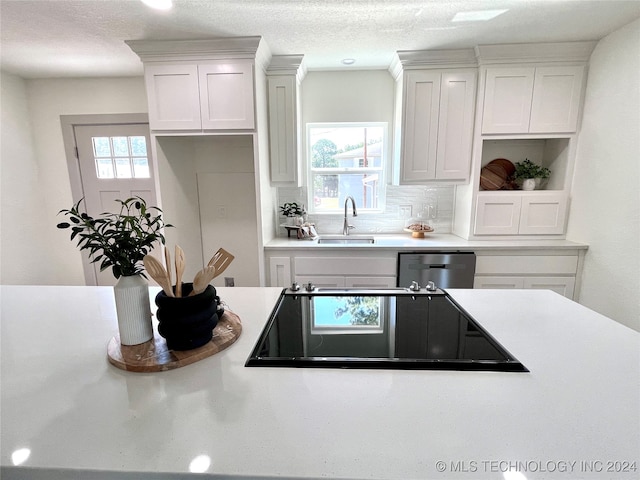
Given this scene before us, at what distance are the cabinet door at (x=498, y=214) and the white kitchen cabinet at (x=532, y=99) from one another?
0.56 metres

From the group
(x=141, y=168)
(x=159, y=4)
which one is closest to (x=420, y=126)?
(x=159, y=4)

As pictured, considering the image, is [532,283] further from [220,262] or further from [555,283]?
[220,262]

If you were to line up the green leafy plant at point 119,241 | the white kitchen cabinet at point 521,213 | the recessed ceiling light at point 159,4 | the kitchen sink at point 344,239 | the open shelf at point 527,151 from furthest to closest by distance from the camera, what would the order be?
the kitchen sink at point 344,239 < the open shelf at point 527,151 < the white kitchen cabinet at point 521,213 < the recessed ceiling light at point 159,4 < the green leafy plant at point 119,241

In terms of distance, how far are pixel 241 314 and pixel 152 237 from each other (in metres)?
0.46

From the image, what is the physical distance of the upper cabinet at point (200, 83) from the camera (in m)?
2.34

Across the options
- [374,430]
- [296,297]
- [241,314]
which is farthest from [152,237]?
[374,430]

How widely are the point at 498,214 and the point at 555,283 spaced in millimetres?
721

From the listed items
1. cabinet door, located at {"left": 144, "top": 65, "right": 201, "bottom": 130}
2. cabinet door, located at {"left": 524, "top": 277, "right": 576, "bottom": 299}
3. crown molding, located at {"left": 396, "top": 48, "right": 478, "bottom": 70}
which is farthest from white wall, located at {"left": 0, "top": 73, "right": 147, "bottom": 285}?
cabinet door, located at {"left": 524, "top": 277, "right": 576, "bottom": 299}

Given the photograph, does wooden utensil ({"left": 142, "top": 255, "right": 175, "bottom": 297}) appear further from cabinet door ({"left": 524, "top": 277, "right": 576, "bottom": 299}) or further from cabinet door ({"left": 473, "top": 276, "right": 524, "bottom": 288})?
cabinet door ({"left": 524, "top": 277, "right": 576, "bottom": 299})

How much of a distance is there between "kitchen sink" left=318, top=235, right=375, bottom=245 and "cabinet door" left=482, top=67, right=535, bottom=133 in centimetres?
137

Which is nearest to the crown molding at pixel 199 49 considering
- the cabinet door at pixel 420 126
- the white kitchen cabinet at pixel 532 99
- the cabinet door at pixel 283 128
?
the cabinet door at pixel 283 128

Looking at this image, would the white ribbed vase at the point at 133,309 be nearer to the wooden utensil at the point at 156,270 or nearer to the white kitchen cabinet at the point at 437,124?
A: the wooden utensil at the point at 156,270

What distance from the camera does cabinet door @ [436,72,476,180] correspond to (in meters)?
2.57

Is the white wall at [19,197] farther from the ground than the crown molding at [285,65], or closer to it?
closer to it
